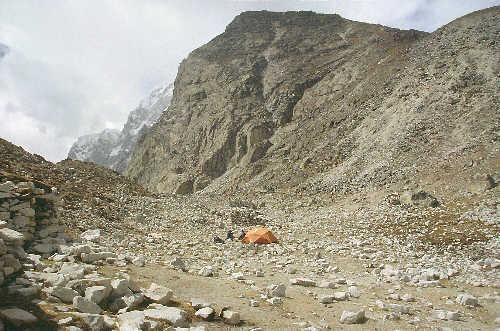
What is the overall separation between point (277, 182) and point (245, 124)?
1966 centimetres

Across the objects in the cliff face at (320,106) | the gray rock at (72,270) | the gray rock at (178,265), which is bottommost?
the gray rock at (178,265)

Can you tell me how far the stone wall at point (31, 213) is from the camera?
915 centimetres

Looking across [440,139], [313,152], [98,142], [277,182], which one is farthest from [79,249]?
[98,142]

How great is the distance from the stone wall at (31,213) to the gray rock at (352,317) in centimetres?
695

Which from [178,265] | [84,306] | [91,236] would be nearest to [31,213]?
[91,236]

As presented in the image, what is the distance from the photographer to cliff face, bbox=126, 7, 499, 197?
28328mm

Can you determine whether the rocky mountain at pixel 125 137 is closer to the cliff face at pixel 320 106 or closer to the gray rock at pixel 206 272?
the cliff face at pixel 320 106

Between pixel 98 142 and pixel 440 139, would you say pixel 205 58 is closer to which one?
pixel 440 139

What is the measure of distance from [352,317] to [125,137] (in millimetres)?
187033

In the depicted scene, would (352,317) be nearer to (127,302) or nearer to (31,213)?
(127,302)

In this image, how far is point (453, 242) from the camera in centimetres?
1296

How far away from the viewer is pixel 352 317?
284 inches

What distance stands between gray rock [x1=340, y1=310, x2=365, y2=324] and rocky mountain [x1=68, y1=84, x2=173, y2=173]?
173462 mm

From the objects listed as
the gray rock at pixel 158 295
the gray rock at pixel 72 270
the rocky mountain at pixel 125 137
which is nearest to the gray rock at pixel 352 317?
the gray rock at pixel 158 295
